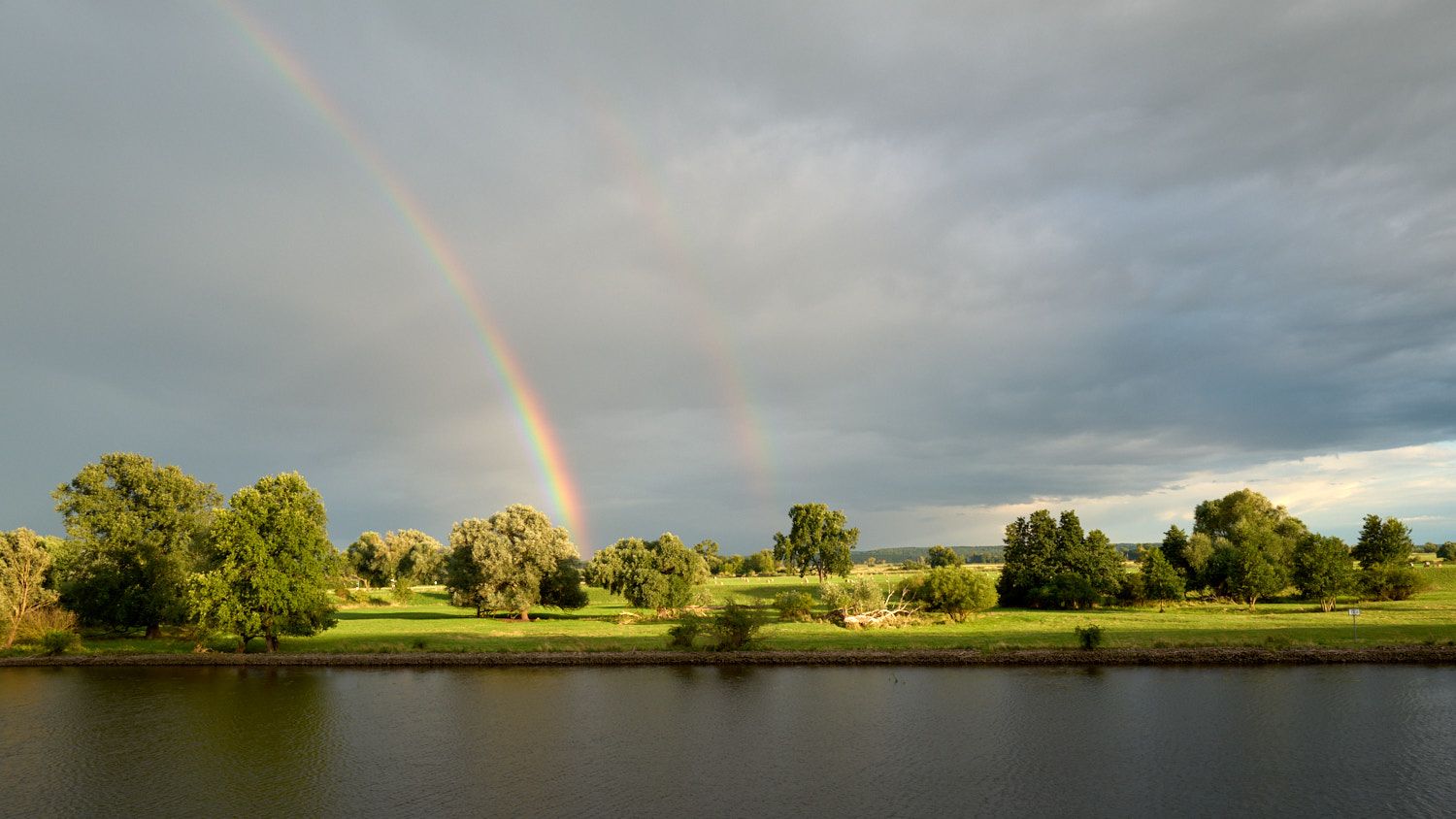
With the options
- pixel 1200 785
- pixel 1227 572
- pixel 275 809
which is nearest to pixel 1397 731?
pixel 1200 785

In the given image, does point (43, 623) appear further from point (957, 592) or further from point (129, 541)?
point (957, 592)

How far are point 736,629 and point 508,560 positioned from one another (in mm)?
29361

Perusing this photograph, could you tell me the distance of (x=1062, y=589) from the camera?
8006 cm

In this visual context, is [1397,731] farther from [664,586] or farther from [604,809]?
[664,586]

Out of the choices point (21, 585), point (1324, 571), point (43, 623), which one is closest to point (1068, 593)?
point (1324, 571)

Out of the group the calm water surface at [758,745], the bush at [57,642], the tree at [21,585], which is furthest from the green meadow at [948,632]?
the calm water surface at [758,745]

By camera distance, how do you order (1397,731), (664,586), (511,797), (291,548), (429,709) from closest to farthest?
(511,797) → (1397,731) → (429,709) → (291,548) → (664,586)

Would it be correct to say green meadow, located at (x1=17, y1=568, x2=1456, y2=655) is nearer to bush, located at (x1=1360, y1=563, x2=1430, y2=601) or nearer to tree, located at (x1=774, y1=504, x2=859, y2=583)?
bush, located at (x1=1360, y1=563, x2=1430, y2=601)

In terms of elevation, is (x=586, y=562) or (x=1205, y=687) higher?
(x=586, y=562)

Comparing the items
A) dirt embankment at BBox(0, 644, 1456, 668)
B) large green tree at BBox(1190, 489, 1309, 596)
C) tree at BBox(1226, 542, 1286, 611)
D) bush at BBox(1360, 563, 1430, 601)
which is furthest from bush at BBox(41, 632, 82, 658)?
bush at BBox(1360, 563, 1430, 601)

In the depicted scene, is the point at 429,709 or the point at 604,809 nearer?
the point at 604,809

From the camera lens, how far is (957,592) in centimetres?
6831

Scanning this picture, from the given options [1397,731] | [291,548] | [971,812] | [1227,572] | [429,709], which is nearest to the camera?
[971,812]

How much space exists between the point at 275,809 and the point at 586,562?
56.7 metres
